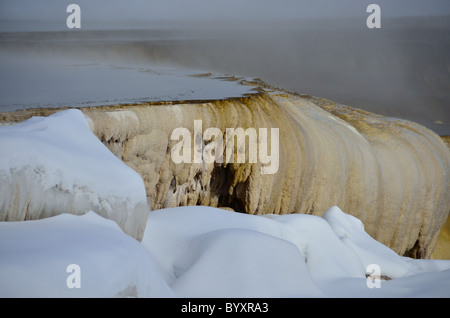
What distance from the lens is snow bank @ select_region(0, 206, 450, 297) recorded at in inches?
64.1

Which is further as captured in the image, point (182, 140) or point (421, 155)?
point (421, 155)

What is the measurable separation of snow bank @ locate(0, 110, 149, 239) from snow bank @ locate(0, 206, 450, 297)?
0.07 meters

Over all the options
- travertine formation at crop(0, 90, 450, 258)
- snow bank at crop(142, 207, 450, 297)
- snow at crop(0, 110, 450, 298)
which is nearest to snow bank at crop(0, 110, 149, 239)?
snow at crop(0, 110, 450, 298)

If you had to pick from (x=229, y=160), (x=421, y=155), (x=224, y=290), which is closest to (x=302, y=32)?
(x=421, y=155)

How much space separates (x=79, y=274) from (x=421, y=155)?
4415mm

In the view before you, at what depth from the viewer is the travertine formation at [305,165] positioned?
339 centimetres

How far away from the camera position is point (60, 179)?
201 cm

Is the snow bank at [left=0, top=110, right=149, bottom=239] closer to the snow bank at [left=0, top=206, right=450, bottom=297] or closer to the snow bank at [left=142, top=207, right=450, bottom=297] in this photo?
the snow bank at [left=0, top=206, right=450, bottom=297]

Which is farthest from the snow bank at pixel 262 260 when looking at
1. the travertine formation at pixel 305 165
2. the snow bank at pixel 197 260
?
the travertine formation at pixel 305 165

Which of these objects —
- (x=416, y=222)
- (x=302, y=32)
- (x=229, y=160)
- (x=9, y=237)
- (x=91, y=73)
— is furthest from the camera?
(x=302, y=32)

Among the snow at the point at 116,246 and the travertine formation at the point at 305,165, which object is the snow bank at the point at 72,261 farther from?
the travertine formation at the point at 305,165

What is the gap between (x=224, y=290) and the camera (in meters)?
2.08

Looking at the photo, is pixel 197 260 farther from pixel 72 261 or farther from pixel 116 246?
pixel 72 261
